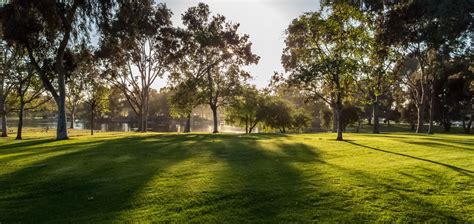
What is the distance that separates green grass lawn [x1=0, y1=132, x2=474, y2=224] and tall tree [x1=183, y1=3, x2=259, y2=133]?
3163cm

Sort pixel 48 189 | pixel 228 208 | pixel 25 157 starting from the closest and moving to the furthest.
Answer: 1. pixel 228 208
2. pixel 48 189
3. pixel 25 157

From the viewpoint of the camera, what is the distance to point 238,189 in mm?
9484

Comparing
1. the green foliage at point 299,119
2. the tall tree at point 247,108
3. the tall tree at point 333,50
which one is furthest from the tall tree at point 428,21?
the green foliage at point 299,119

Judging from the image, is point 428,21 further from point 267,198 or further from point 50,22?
point 50,22

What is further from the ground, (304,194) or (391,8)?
(391,8)

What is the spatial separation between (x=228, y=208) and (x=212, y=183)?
1919 millimetres

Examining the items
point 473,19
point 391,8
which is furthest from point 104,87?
point 473,19

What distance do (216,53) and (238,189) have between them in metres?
38.0

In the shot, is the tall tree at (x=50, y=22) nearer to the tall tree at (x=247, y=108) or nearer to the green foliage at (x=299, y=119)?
the tall tree at (x=247, y=108)

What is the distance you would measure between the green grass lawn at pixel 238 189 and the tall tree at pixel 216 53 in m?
31.6

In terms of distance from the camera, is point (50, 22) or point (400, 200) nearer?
point (400, 200)

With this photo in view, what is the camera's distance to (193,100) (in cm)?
4641

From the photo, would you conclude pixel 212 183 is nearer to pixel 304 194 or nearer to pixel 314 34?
pixel 304 194

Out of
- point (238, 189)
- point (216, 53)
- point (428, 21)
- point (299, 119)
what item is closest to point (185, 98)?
point (216, 53)
